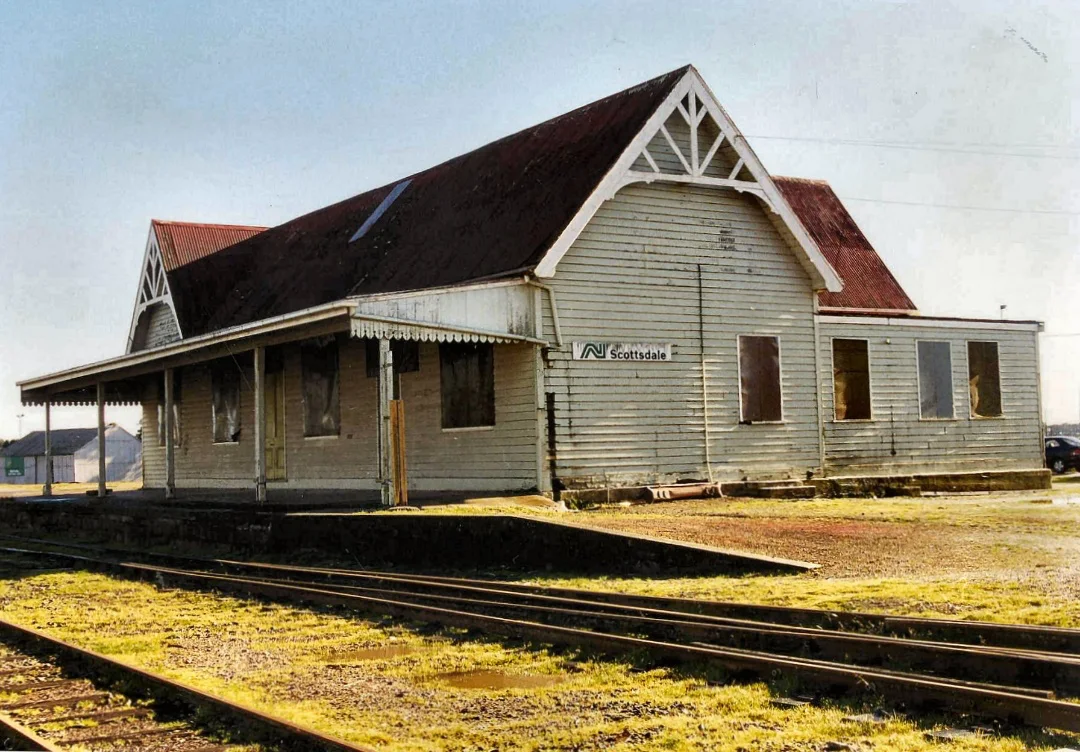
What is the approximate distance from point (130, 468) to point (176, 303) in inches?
2465

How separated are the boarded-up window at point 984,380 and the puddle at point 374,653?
1804 centimetres

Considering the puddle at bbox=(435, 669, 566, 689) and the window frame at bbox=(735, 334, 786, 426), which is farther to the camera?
the window frame at bbox=(735, 334, 786, 426)

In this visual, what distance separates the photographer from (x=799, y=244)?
2144cm

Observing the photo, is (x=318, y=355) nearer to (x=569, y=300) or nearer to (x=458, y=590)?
(x=569, y=300)

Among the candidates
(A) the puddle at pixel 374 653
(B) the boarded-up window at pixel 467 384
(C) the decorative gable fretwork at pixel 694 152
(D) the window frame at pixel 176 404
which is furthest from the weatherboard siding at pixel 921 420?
(D) the window frame at pixel 176 404

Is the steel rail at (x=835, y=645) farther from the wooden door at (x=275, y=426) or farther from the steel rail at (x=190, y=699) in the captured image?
the wooden door at (x=275, y=426)

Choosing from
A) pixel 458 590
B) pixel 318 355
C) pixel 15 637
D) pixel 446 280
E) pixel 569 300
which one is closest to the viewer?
pixel 15 637

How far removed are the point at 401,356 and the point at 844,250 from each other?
11663 millimetres

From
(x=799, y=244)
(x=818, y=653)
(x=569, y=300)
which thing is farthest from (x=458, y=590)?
(x=799, y=244)

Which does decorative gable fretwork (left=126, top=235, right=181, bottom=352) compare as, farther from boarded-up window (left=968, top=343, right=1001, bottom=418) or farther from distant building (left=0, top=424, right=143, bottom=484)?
distant building (left=0, top=424, right=143, bottom=484)

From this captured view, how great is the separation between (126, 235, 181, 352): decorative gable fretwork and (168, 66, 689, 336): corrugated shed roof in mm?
993

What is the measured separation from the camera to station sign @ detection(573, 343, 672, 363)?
62.0 ft

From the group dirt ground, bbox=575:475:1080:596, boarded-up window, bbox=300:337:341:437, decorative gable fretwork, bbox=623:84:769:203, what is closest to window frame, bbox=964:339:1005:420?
dirt ground, bbox=575:475:1080:596

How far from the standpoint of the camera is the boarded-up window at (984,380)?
2412cm
